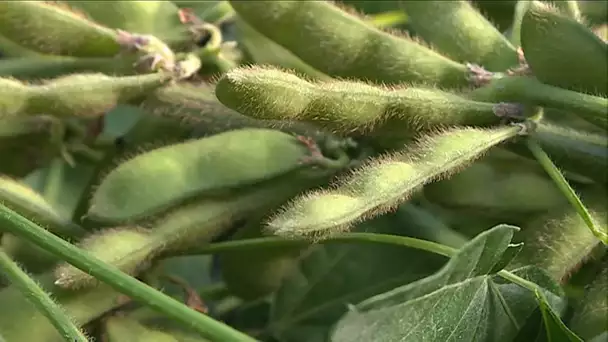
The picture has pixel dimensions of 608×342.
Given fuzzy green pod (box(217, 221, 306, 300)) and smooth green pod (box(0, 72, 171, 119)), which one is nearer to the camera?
smooth green pod (box(0, 72, 171, 119))

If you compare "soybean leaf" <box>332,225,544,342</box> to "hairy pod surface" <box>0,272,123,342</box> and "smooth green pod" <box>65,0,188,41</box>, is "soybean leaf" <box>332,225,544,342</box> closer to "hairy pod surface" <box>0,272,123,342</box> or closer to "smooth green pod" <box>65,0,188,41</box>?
"hairy pod surface" <box>0,272,123,342</box>

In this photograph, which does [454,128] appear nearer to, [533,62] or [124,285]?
[533,62]

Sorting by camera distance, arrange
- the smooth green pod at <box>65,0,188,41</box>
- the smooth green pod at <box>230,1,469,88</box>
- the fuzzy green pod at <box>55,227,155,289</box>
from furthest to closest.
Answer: the smooth green pod at <box>65,0,188,41</box> < the smooth green pod at <box>230,1,469,88</box> < the fuzzy green pod at <box>55,227,155,289</box>

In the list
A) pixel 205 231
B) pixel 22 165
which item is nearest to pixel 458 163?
pixel 205 231

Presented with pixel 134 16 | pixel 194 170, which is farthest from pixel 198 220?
pixel 134 16

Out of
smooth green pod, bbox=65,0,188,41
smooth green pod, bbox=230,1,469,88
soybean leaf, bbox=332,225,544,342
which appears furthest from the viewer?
smooth green pod, bbox=65,0,188,41

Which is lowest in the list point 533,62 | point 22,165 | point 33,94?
point 22,165

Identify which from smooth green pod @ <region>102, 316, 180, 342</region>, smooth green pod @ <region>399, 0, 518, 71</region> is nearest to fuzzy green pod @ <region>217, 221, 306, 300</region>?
smooth green pod @ <region>102, 316, 180, 342</region>
